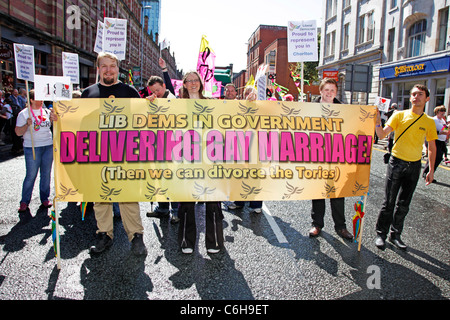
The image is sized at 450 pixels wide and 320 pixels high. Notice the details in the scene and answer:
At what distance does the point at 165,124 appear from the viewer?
11.5 feet

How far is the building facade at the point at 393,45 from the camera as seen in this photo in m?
18.3

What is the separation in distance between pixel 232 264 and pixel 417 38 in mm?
22696

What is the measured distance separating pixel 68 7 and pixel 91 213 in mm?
24071

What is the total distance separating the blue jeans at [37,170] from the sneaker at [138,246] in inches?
91.6

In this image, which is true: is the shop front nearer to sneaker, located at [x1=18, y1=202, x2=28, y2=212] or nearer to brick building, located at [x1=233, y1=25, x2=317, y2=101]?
sneaker, located at [x1=18, y1=202, x2=28, y2=212]

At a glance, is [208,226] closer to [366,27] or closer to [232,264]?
[232,264]

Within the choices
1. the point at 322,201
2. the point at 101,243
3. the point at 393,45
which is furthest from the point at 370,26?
the point at 101,243

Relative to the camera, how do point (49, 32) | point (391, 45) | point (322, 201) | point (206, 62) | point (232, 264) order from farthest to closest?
1. point (391, 45)
2. point (49, 32)
3. point (206, 62)
4. point (322, 201)
5. point (232, 264)

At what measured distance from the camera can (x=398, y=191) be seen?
412 centimetres

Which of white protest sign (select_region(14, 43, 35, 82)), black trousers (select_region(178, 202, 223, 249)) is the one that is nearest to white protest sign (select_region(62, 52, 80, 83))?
white protest sign (select_region(14, 43, 35, 82))
